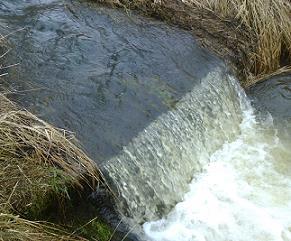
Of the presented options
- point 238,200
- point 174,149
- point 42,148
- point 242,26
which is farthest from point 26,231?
point 242,26

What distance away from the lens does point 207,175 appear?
487cm

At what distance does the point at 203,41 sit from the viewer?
20.3ft

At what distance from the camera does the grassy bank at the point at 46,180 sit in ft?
12.1

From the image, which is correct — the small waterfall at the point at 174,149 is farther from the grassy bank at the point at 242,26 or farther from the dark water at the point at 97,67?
the grassy bank at the point at 242,26

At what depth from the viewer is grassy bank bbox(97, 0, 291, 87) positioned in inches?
248

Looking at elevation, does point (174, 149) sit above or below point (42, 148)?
below

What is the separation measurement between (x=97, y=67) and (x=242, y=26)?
7.41ft

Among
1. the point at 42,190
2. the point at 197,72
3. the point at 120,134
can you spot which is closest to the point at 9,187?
the point at 42,190

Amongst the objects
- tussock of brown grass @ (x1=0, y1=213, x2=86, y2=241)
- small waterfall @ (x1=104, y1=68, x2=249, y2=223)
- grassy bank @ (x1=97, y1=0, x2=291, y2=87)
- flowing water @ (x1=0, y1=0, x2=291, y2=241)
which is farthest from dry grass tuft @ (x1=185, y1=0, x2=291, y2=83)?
tussock of brown grass @ (x1=0, y1=213, x2=86, y2=241)

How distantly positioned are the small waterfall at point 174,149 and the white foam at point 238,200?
115mm

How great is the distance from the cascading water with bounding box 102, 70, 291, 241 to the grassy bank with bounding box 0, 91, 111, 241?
295 mm

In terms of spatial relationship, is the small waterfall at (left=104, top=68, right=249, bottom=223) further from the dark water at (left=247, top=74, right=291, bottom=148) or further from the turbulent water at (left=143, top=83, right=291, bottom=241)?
the dark water at (left=247, top=74, right=291, bottom=148)

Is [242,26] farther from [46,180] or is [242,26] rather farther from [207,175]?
[46,180]

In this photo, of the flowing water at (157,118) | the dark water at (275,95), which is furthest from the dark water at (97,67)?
the dark water at (275,95)
